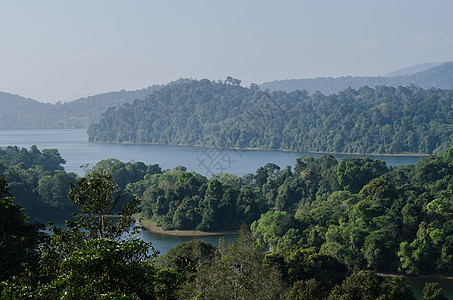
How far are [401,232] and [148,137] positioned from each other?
359 feet

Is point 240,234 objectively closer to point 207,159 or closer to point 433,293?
point 433,293

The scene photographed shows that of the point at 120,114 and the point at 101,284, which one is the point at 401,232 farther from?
the point at 120,114

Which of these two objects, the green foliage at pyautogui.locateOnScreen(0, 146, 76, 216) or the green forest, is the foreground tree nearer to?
the green forest

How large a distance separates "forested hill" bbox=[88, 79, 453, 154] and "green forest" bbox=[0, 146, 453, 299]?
4890cm

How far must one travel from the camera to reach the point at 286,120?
380ft

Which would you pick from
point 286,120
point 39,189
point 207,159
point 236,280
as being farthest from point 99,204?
point 286,120

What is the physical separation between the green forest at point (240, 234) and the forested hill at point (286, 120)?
160 feet

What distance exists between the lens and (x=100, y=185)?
8836 millimetres

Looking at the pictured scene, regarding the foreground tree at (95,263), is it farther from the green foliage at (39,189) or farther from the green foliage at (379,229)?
the green foliage at (39,189)

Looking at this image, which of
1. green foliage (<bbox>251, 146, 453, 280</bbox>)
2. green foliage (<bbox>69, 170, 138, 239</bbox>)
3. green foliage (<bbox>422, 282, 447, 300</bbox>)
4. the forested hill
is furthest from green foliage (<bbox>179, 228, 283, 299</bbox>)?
the forested hill

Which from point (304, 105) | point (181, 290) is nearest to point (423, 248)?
point (181, 290)

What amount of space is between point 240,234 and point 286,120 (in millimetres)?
97027

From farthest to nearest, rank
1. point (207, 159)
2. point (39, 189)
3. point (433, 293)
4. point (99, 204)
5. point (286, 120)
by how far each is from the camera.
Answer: point (286, 120), point (207, 159), point (39, 189), point (433, 293), point (99, 204)

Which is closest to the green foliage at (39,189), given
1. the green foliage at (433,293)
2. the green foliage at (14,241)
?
the green foliage at (14,241)
